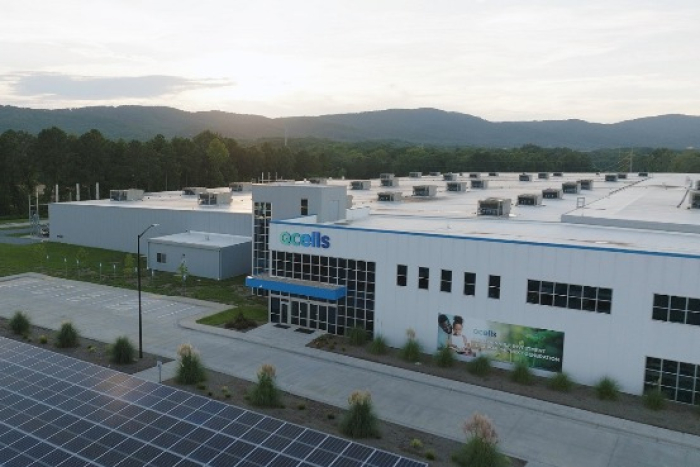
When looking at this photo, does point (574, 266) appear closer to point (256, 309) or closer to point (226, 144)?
point (256, 309)

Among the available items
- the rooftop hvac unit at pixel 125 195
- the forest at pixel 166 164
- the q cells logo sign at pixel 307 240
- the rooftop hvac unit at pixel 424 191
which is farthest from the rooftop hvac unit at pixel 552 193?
the forest at pixel 166 164

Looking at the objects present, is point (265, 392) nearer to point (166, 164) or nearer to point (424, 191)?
point (424, 191)

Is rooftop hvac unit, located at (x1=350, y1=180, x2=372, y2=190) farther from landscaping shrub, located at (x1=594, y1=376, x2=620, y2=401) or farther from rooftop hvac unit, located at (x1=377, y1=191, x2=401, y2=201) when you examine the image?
landscaping shrub, located at (x1=594, y1=376, x2=620, y2=401)

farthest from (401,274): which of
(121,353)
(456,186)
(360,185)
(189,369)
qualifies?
(360,185)

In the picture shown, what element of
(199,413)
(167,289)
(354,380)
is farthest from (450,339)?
(167,289)

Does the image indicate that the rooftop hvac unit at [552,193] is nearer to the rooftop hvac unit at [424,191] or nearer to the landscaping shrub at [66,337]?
the rooftop hvac unit at [424,191]

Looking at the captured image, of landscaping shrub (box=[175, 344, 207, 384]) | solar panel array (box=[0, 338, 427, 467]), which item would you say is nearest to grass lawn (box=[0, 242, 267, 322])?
landscaping shrub (box=[175, 344, 207, 384])
